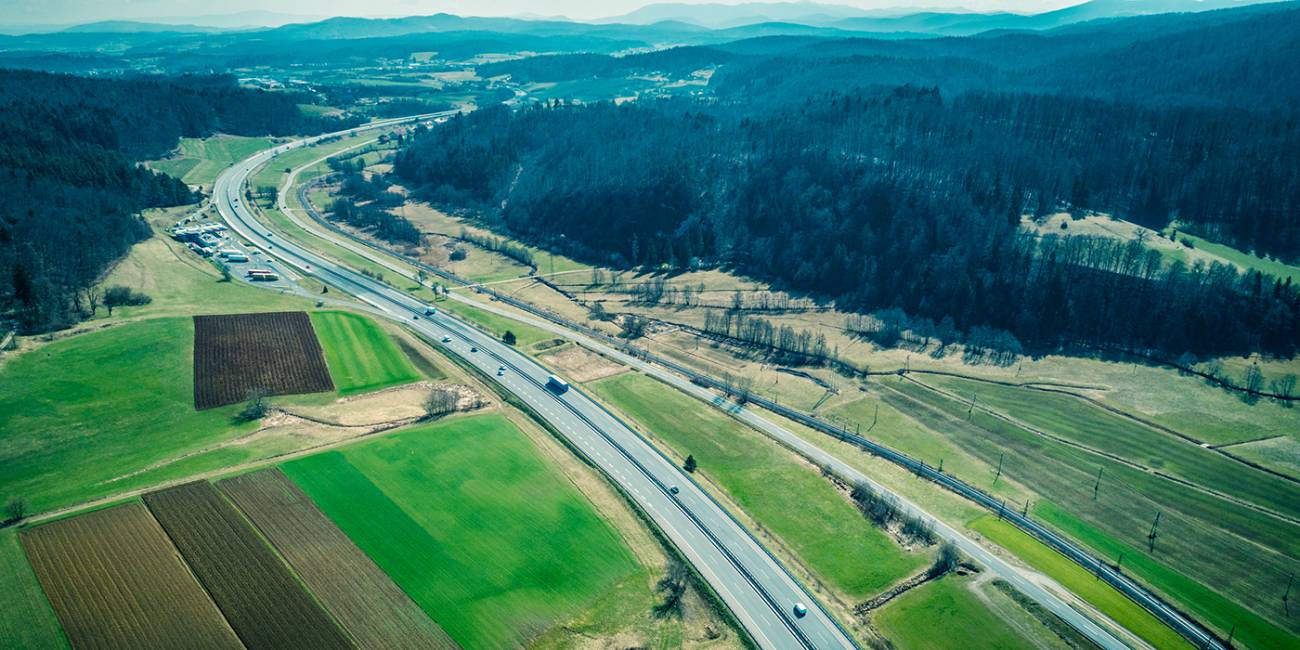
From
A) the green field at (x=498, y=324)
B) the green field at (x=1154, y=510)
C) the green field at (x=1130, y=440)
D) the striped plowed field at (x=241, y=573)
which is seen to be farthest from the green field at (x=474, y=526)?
the green field at (x=1130, y=440)

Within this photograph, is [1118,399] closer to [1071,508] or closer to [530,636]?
[1071,508]

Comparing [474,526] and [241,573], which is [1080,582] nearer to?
[474,526]

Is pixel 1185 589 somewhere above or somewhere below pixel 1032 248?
below

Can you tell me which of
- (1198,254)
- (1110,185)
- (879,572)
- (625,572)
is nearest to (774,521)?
(879,572)

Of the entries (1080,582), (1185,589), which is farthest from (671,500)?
(1185,589)

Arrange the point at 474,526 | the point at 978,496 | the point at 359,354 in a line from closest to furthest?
1. the point at 474,526
2. the point at 978,496
3. the point at 359,354

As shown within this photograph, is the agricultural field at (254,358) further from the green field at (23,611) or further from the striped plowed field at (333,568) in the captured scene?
the green field at (23,611)

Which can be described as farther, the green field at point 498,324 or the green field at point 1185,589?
the green field at point 498,324
